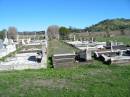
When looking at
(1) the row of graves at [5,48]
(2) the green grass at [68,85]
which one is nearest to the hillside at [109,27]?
(1) the row of graves at [5,48]

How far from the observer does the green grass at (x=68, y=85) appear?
813 cm

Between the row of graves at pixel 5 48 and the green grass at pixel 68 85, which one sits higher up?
the row of graves at pixel 5 48

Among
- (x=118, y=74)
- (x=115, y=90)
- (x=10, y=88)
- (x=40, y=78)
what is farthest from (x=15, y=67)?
(x=115, y=90)

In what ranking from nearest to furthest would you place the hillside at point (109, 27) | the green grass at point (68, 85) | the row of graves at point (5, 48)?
1. the green grass at point (68, 85)
2. the row of graves at point (5, 48)
3. the hillside at point (109, 27)

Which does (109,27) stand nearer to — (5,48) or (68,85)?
(5,48)

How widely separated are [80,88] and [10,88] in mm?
2603

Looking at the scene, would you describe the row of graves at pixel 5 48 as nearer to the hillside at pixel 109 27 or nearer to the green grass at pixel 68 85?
the green grass at pixel 68 85

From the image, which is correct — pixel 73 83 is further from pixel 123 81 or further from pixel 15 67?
pixel 15 67

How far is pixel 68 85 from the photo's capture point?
9383 millimetres

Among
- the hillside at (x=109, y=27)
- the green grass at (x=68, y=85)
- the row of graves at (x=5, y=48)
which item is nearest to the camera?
the green grass at (x=68, y=85)

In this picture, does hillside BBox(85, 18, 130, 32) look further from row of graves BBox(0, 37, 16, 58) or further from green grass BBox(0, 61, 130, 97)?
green grass BBox(0, 61, 130, 97)

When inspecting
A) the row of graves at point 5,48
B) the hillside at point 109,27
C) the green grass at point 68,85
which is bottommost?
the green grass at point 68,85

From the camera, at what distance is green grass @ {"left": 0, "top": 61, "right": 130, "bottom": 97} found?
320 inches

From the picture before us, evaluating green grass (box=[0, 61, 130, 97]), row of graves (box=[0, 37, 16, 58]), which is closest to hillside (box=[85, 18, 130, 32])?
row of graves (box=[0, 37, 16, 58])
